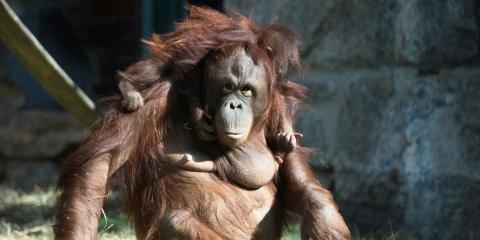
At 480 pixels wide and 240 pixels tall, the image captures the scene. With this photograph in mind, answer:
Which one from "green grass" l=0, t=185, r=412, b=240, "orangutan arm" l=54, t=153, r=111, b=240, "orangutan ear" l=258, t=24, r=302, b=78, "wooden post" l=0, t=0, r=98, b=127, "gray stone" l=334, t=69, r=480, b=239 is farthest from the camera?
"green grass" l=0, t=185, r=412, b=240

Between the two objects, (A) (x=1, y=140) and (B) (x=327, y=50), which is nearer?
(B) (x=327, y=50)

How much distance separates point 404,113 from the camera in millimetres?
3785

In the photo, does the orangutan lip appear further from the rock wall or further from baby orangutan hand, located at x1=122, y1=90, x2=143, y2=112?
the rock wall

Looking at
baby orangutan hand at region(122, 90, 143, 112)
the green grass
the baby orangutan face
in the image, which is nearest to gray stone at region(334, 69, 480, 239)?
the green grass

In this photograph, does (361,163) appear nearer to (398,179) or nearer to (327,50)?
(398,179)

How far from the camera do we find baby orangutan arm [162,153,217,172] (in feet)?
9.59

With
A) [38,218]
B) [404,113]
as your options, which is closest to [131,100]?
[404,113]

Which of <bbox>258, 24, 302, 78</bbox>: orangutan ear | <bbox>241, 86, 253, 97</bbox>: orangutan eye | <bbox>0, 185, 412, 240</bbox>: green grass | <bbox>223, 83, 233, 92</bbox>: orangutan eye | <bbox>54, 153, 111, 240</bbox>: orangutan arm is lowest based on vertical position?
<bbox>0, 185, 412, 240</bbox>: green grass

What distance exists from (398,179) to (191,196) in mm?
1148

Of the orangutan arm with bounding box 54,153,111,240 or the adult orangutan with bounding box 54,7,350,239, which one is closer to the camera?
the orangutan arm with bounding box 54,153,111,240

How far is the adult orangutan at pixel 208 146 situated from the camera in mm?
2832

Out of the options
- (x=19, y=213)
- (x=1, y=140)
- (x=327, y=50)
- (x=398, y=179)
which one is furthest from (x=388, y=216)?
(x=1, y=140)

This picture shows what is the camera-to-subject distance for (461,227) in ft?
12.0

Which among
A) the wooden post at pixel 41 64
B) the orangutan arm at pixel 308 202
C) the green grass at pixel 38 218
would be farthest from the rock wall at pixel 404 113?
the wooden post at pixel 41 64
